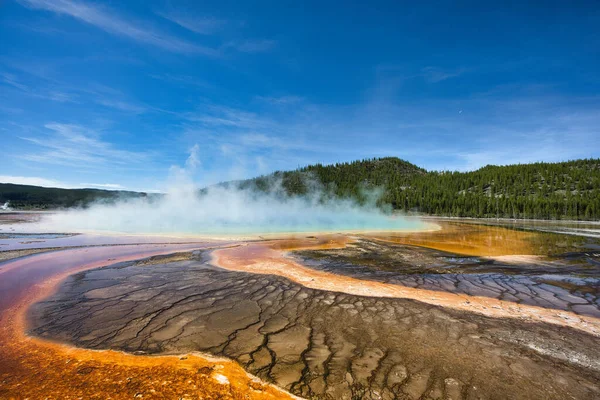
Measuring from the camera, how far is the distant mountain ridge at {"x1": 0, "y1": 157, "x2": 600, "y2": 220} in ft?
225

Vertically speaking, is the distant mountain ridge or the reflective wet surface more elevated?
the distant mountain ridge

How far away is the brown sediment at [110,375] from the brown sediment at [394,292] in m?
4.58

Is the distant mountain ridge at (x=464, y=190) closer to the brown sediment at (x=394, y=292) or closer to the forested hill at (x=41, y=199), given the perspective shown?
the forested hill at (x=41, y=199)

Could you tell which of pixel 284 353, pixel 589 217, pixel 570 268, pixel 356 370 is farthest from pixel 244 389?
pixel 589 217

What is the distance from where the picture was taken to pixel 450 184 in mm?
111062

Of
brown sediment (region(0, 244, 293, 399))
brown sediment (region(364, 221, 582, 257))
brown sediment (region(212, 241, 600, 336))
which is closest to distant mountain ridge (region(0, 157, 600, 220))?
brown sediment (region(364, 221, 582, 257))

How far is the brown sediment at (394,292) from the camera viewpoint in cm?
598

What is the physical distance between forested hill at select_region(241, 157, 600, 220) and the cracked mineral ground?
7578cm

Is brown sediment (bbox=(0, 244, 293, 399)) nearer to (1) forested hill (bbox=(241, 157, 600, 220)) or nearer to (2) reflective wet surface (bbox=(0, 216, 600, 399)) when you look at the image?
(2) reflective wet surface (bbox=(0, 216, 600, 399))

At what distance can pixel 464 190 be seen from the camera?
350 ft

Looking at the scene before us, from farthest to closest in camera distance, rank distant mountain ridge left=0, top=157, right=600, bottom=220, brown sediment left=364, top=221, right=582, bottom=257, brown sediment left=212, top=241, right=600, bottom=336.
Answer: distant mountain ridge left=0, top=157, right=600, bottom=220 → brown sediment left=364, top=221, right=582, bottom=257 → brown sediment left=212, top=241, right=600, bottom=336

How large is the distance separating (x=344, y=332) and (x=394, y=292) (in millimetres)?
3152

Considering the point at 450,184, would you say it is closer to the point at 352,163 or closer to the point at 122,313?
the point at 352,163

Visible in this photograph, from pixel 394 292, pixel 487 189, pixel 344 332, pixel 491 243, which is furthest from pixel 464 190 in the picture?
pixel 344 332
